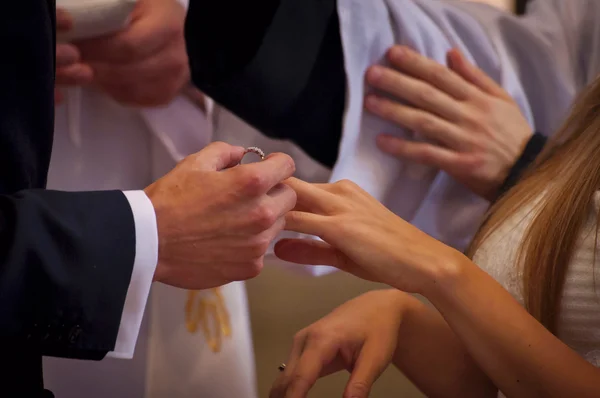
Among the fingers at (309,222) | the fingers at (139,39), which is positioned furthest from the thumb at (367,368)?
the fingers at (139,39)

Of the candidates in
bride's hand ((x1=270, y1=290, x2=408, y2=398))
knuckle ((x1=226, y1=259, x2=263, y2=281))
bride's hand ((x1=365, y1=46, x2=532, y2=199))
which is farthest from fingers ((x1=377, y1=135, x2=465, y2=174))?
knuckle ((x1=226, y1=259, x2=263, y2=281))

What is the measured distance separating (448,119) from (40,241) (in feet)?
1.44

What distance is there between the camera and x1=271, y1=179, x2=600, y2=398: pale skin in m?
0.45

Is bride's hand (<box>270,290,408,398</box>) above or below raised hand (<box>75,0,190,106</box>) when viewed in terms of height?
below

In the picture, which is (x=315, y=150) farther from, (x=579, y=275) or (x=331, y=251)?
(x=579, y=275)

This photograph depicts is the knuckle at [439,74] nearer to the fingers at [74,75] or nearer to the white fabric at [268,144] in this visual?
the white fabric at [268,144]

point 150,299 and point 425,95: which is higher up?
point 425,95

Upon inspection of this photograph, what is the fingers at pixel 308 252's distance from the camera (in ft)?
1.67

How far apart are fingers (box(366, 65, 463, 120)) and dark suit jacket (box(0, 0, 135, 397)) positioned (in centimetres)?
33

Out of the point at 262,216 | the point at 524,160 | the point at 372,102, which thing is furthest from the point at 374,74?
the point at 262,216

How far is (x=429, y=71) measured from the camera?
67cm

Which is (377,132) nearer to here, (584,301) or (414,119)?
(414,119)

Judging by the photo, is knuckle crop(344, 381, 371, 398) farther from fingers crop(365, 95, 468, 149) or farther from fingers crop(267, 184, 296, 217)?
fingers crop(365, 95, 468, 149)

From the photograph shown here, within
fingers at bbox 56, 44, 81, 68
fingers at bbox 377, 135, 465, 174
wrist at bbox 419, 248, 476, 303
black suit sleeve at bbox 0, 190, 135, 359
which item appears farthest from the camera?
fingers at bbox 377, 135, 465, 174
